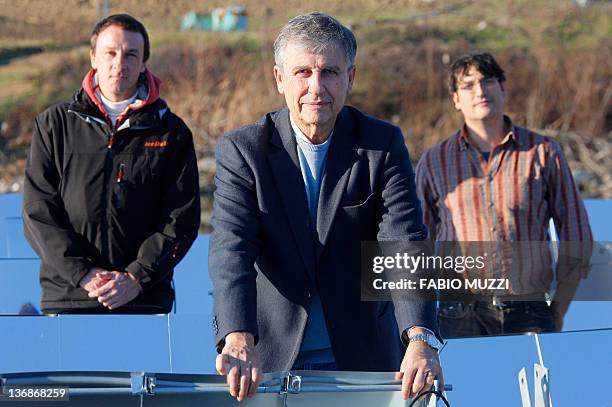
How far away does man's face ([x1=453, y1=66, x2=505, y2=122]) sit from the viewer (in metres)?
5.54

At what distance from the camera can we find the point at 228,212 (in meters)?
3.11

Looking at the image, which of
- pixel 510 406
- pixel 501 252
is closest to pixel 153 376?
pixel 510 406

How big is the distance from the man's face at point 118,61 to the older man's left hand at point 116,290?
31.8 inches

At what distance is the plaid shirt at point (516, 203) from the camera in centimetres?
540

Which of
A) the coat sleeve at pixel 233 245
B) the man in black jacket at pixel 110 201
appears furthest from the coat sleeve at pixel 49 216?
the coat sleeve at pixel 233 245

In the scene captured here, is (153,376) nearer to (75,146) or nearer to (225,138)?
(225,138)

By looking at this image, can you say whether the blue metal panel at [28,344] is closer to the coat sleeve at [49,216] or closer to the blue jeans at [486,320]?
the coat sleeve at [49,216]

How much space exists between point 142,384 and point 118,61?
2243 millimetres

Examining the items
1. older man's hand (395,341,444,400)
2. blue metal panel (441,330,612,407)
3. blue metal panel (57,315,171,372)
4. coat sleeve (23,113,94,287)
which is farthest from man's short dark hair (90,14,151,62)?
older man's hand (395,341,444,400)

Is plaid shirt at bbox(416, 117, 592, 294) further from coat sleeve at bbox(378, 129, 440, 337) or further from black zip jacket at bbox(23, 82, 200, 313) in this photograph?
coat sleeve at bbox(378, 129, 440, 337)

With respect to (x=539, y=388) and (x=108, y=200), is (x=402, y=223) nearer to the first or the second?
(x=539, y=388)

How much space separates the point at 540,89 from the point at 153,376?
41.6 ft

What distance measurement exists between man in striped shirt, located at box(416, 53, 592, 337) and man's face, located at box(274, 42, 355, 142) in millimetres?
2327

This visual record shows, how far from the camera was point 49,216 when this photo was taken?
14.7ft
